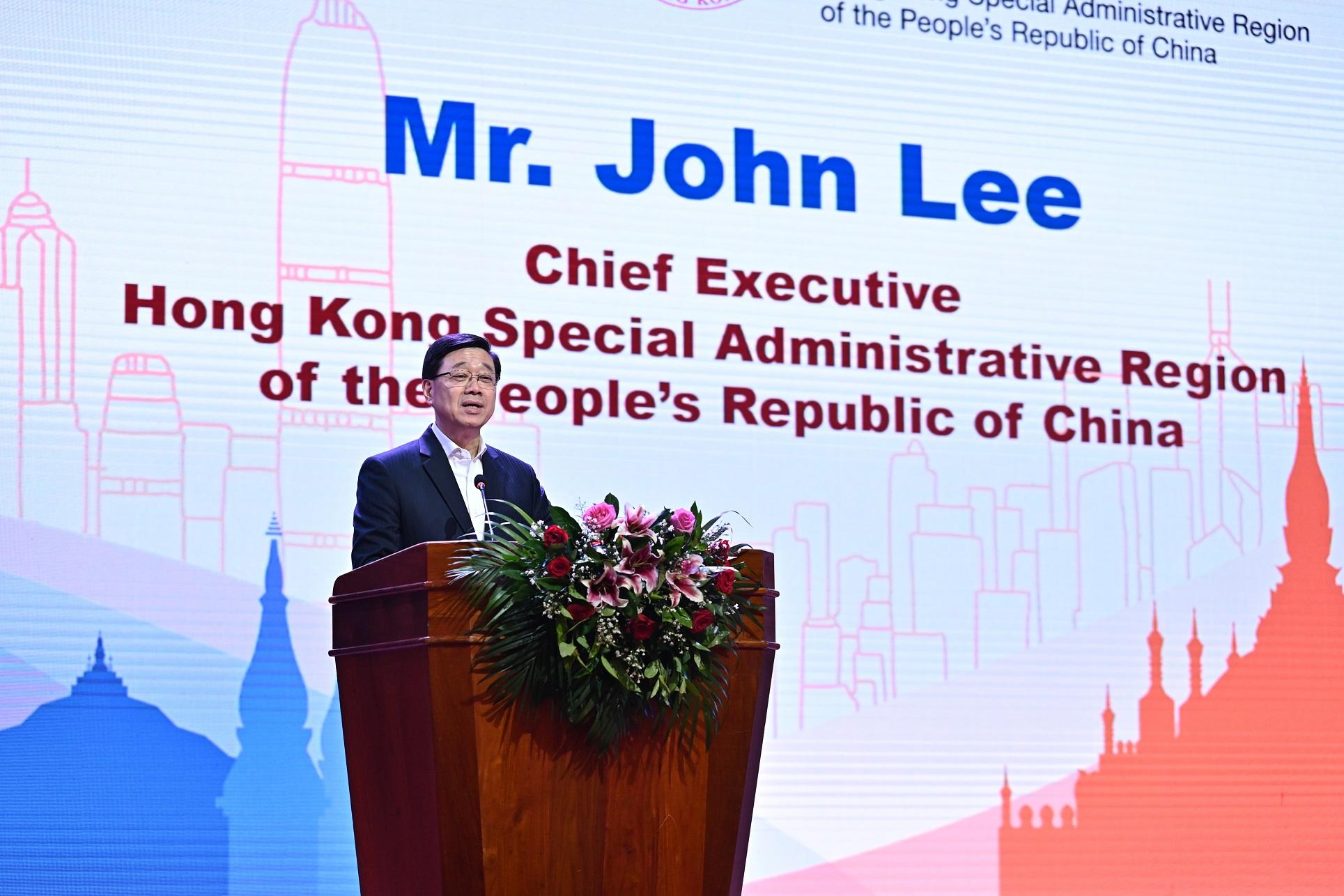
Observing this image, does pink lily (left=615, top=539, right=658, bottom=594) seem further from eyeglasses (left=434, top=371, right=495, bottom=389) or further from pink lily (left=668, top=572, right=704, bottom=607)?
eyeglasses (left=434, top=371, right=495, bottom=389)

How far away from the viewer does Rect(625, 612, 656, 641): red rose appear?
8.33 feet

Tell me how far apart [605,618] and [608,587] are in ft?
0.15

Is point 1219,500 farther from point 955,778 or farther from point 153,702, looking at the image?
point 153,702

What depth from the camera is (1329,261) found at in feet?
16.9

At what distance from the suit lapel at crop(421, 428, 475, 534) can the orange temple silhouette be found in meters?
2.23

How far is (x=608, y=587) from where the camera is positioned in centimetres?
255

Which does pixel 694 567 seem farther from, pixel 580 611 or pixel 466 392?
pixel 466 392

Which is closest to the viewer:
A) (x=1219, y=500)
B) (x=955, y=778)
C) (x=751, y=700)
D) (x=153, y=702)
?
(x=751, y=700)

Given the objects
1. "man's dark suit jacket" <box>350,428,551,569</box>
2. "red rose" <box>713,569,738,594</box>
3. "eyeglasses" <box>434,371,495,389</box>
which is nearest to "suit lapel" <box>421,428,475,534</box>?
"man's dark suit jacket" <box>350,428,551,569</box>

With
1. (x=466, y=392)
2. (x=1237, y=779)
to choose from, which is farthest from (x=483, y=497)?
(x=1237, y=779)

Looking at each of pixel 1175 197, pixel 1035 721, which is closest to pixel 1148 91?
pixel 1175 197

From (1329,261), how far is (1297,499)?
29.7 inches

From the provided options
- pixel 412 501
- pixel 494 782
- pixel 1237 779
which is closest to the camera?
pixel 494 782

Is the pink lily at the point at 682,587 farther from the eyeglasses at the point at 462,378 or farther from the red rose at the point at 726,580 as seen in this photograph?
the eyeglasses at the point at 462,378
